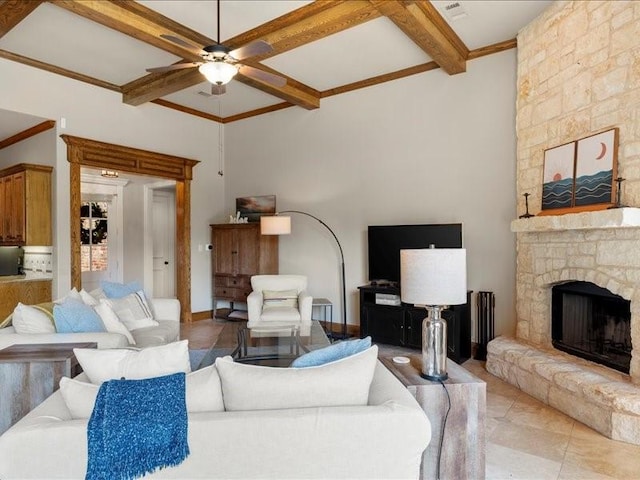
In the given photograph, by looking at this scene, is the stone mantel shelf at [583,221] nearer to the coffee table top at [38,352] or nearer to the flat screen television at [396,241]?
the flat screen television at [396,241]

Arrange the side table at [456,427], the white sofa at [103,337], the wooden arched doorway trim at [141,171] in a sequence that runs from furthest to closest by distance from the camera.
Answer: the wooden arched doorway trim at [141,171] → the white sofa at [103,337] → the side table at [456,427]

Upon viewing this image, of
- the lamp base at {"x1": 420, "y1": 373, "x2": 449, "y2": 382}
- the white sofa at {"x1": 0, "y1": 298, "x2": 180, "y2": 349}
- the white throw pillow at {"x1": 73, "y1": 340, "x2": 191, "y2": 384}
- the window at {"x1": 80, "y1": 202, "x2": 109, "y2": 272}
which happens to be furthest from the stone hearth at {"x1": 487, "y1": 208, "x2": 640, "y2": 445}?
the window at {"x1": 80, "y1": 202, "x2": 109, "y2": 272}

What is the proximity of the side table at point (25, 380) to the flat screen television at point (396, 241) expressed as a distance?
11.4 feet

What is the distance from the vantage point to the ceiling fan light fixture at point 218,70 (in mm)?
3303

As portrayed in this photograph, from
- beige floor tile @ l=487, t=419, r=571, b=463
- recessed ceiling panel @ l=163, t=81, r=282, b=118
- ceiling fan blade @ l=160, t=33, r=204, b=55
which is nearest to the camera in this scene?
beige floor tile @ l=487, t=419, r=571, b=463

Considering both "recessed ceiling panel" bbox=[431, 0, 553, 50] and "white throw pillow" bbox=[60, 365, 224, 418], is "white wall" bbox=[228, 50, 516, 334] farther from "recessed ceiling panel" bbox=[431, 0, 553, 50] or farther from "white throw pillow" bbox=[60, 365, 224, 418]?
"white throw pillow" bbox=[60, 365, 224, 418]

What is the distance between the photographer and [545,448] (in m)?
2.57

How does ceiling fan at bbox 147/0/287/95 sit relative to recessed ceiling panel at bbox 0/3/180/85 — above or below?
below

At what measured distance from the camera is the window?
7078 millimetres

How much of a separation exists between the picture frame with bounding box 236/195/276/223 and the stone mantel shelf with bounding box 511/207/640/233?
363 cm

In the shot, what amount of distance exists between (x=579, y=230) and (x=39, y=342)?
3941mm

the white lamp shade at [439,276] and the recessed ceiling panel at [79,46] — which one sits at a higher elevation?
the recessed ceiling panel at [79,46]

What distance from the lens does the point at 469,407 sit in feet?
6.45

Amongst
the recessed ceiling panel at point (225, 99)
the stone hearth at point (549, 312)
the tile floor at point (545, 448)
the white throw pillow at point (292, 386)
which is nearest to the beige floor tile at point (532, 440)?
the tile floor at point (545, 448)
